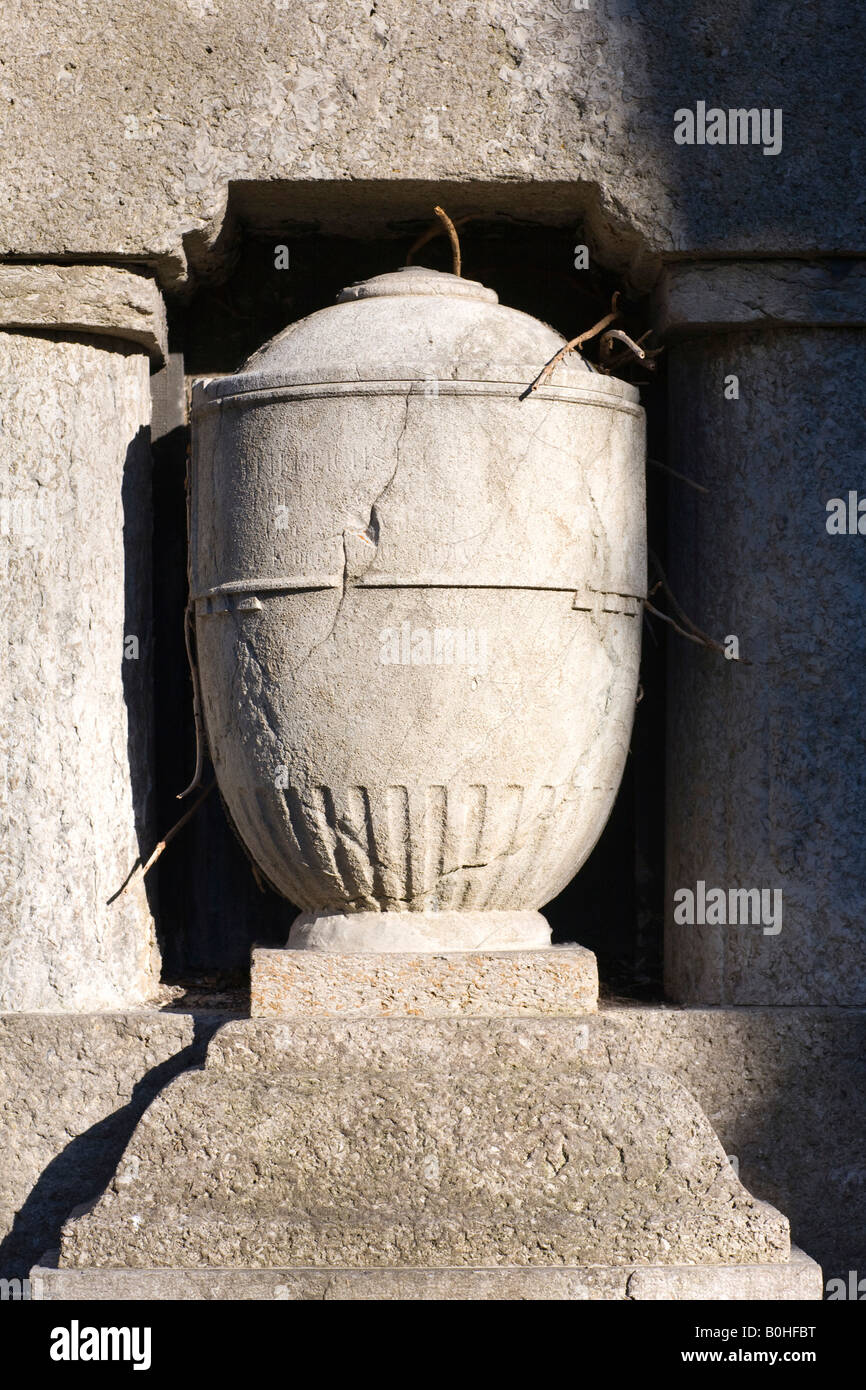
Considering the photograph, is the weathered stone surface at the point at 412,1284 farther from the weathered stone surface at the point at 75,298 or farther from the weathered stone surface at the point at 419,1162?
the weathered stone surface at the point at 75,298

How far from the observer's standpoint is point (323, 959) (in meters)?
3.58

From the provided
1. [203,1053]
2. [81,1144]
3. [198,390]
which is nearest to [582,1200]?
[203,1053]

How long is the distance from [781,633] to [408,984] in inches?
49.5

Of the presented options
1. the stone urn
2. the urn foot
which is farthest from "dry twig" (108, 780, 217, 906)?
the urn foot

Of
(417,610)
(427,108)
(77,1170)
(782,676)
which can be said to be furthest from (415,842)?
→ (427,108)

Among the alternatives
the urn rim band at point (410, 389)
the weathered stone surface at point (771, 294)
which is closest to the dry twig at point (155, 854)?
the urn rim band at point (410, 389)

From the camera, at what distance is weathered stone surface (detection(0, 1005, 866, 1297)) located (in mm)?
3797

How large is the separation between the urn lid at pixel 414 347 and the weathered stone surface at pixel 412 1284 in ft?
6.07

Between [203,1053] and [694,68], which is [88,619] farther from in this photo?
[694,68]

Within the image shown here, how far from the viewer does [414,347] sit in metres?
3.62

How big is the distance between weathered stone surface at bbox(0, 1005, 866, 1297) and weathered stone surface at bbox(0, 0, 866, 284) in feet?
6.16

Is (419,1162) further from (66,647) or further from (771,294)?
(771,294)

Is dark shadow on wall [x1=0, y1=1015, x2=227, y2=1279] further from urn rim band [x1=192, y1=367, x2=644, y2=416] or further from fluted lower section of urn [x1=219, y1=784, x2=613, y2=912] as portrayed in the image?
urn rim band [x1=192, y1=367, x2=644, y2=416]

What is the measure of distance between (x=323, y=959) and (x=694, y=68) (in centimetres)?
230
